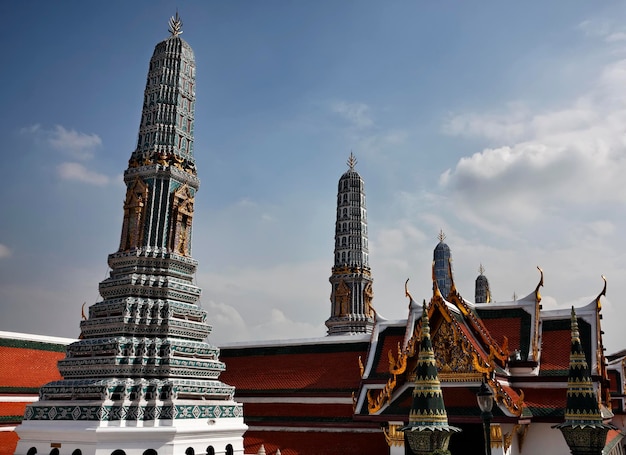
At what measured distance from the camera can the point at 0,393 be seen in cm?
2077

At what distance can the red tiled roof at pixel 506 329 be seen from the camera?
65.2ft

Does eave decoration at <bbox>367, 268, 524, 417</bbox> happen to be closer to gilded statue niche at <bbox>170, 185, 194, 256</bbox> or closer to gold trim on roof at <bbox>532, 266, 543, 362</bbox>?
gold trim on roof at <bbox>532, 266, 543, 362</bbox>

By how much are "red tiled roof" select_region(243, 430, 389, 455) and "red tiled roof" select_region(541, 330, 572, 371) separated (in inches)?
237

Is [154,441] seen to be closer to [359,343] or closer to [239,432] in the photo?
[239,432]

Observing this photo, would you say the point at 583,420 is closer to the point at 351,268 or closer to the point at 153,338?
the point at 153,338

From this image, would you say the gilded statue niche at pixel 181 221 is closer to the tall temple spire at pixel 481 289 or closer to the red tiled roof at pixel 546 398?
the red tiled roof at pixel 546 398

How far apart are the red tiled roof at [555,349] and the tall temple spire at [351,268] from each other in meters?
17.6

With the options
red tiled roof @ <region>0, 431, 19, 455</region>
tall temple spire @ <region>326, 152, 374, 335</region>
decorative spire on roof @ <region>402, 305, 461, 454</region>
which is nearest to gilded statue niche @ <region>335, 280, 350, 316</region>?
tall temple spire @ <region>326, 152, 374, 335</region>

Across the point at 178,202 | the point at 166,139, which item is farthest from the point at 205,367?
the point at 166,139

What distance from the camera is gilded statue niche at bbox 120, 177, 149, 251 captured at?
Result: 1723cm

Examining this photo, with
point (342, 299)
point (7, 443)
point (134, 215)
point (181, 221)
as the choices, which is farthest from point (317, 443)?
point (342, 299)

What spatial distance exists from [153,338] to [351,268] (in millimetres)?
24282

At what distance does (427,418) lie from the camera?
8828mm

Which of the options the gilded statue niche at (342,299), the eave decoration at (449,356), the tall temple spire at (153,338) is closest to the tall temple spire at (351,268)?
the gilded statue niche at (342,299)
